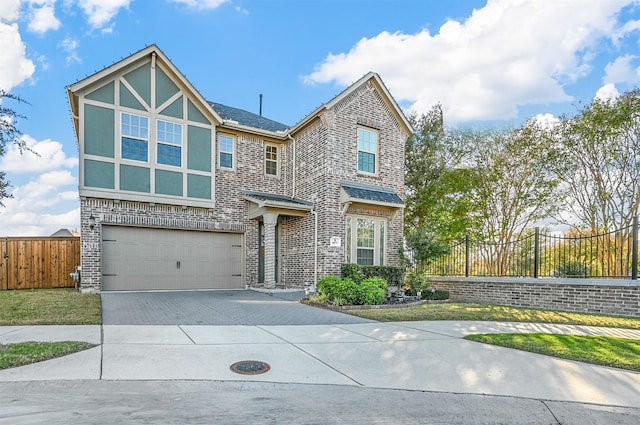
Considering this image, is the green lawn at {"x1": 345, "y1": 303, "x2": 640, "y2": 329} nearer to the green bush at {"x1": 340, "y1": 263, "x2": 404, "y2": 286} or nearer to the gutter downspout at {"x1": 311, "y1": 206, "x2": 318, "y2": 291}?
the green bush at {"x1": 340, "y1": 263, "x2": 404, "y2": 286}

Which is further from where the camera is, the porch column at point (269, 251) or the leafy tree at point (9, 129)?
the porch column at point (269, 251)

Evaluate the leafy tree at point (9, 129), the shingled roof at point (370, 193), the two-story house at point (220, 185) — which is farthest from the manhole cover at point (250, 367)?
the shingled roof at point (370, 193)

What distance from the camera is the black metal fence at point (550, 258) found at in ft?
33.7

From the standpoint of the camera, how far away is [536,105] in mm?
14758

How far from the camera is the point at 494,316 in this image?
8539 millimetres

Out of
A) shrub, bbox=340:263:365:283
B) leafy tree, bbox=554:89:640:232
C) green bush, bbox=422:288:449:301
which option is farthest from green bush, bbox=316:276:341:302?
leafy tree, bbox=554:89:640:232

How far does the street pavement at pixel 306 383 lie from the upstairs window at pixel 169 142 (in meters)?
7.62

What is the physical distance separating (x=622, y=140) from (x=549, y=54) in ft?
11.9

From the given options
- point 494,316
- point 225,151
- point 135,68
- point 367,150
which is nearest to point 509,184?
point 367,150

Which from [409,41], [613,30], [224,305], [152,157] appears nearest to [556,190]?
[613,30]

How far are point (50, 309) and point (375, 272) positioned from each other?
925 centimetres

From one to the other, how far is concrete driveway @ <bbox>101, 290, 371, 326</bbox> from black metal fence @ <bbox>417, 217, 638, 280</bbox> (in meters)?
5.39

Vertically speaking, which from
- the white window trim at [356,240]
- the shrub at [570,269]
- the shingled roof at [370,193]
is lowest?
the shrub at [570,269]

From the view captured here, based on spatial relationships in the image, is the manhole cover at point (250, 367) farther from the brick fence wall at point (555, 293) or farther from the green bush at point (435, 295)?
the brick fence wall at point (555, 293)
